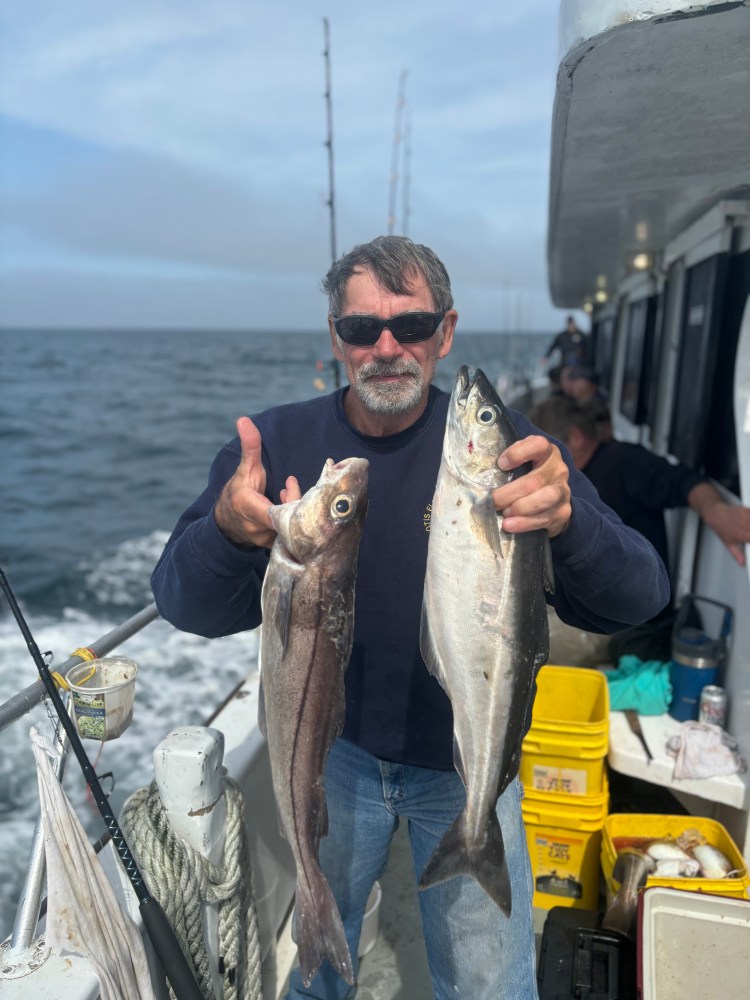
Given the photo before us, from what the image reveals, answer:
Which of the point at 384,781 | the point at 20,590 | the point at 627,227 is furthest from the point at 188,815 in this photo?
the point at 20,590

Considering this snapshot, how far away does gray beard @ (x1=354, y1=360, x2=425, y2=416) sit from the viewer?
2.32 metres

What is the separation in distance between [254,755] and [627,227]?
219 inches

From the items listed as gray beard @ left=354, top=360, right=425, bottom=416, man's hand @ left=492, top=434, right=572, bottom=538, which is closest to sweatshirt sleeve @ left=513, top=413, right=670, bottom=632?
man's hand @ left=492, top=434, right=572, bottom=538

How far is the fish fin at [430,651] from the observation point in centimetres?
204

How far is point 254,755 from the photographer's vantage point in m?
3.44

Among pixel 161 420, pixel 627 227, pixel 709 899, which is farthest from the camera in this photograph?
pixel 161 420

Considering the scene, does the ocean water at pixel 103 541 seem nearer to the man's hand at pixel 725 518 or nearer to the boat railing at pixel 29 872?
the boat railing at pixel 29 872

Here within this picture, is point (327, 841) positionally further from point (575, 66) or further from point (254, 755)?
point (575, 66)

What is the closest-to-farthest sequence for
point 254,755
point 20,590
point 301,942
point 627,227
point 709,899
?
point 301,942, point 709,899, point 254,755, point 627,227, point 20,590

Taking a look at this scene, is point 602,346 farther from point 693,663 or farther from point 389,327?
point 389,327

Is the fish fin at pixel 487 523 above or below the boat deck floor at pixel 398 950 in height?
above

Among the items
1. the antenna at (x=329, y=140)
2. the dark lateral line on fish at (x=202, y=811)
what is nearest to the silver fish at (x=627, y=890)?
the dark lateral line on fish at (x=202, y=811)

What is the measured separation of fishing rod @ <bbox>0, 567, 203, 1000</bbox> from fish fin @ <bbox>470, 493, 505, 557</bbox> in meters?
1.47

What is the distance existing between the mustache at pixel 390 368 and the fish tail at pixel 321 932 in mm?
1595
